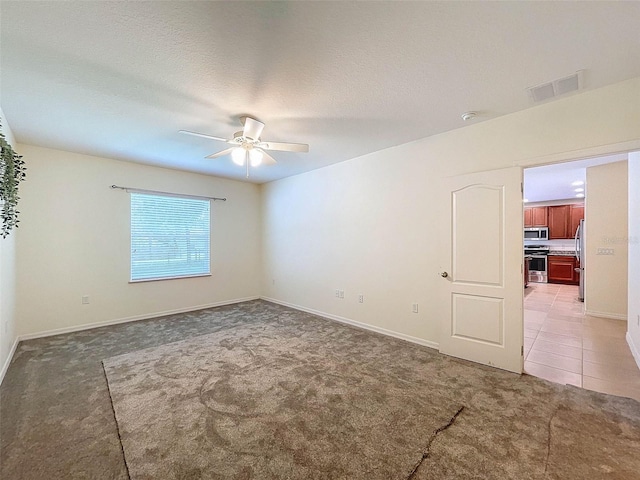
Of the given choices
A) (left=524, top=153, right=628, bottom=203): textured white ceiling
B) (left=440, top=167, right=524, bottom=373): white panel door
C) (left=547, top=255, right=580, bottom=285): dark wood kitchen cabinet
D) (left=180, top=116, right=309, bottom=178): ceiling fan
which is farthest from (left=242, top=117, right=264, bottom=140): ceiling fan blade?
(left=547, top=255, right=580, bottom=285): dark wood kitchen cabinet

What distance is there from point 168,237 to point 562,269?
987 cm

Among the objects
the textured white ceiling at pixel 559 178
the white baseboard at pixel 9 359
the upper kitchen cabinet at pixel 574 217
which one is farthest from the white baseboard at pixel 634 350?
the white baseboard at pixel 9 359

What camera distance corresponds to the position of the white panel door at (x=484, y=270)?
2748mm

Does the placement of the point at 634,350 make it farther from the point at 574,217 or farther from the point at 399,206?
the point at 574,217

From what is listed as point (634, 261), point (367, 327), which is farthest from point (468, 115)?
point (367, 327)

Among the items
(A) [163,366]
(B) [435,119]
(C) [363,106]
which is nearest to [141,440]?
(A) [163,366]

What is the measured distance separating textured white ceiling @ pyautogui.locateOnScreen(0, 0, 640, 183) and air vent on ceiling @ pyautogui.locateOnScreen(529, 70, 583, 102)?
0.21 ft

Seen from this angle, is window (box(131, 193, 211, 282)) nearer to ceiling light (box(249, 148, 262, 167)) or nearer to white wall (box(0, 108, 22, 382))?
white wall (box(0, 108, 22, 382))

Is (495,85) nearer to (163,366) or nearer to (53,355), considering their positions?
(163,366)

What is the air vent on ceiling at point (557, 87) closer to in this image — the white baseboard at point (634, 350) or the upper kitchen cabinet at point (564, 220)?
the white baseboard at point (634, 350)

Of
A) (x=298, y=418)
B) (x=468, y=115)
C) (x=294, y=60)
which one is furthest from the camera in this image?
(x=468, y=115)

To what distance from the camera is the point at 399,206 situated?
146 inches

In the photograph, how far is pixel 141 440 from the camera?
181cm

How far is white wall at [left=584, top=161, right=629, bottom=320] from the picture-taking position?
4.49 metres
